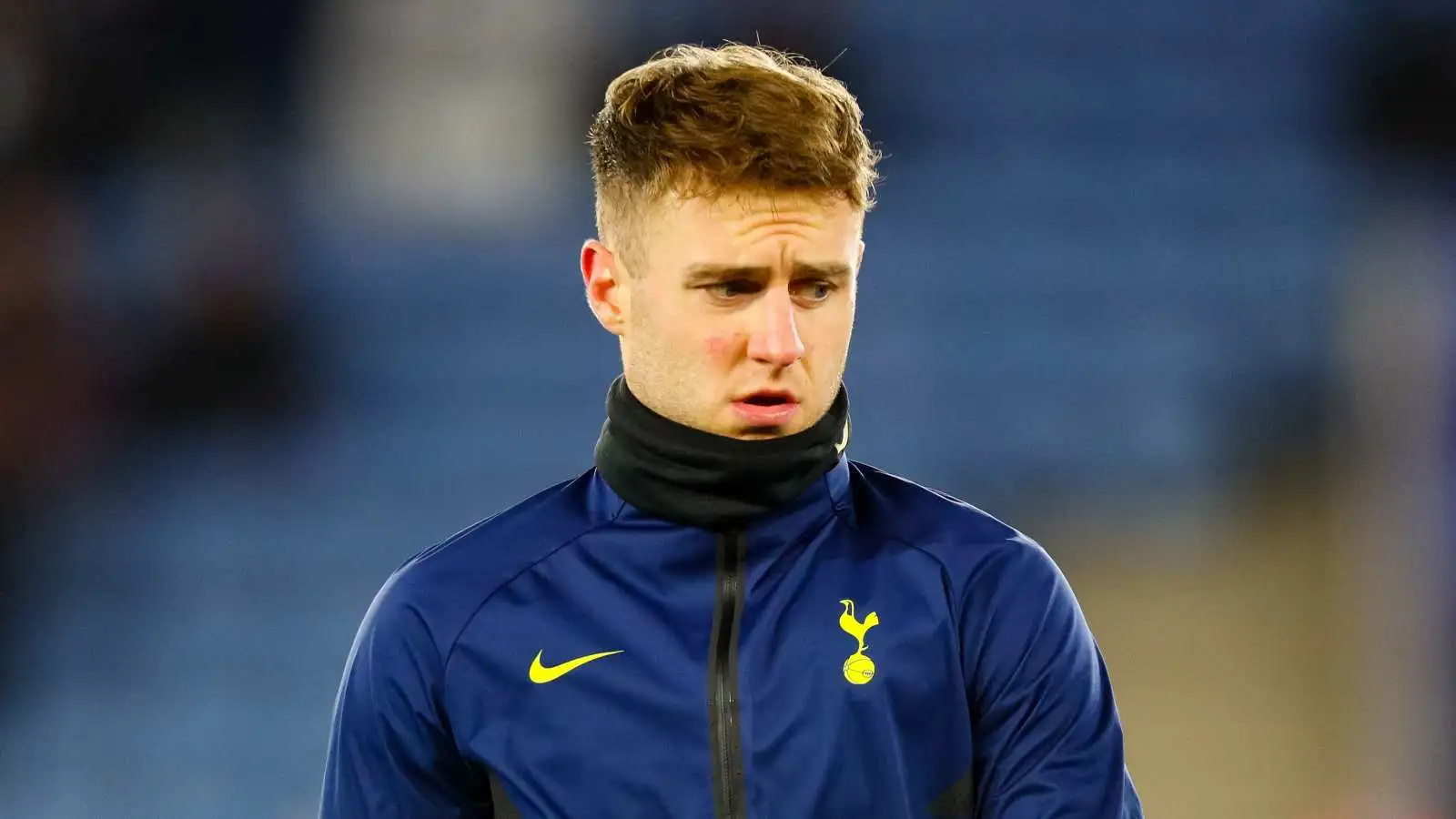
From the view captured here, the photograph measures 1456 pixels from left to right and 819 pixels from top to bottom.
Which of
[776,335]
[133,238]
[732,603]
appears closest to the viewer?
[776,335]

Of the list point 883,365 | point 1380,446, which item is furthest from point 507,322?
point 1380,446

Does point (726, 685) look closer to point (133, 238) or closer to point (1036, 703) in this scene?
point (1036, 703)

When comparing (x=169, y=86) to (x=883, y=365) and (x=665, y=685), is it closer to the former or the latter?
(x=883, y=365)

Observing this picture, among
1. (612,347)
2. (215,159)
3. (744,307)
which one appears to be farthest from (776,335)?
(215,159)

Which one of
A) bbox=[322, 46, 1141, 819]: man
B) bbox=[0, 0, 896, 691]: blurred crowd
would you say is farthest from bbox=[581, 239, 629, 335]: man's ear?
bbox=[0, 0, 896, 691]: blurred crowd

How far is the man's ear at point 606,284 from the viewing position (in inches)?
63.5

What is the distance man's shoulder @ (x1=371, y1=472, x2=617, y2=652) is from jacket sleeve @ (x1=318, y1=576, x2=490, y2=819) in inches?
0.5

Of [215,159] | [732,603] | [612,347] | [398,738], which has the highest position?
[215,159]

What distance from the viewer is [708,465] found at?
1.57 metres

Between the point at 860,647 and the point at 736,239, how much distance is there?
38 centimetres

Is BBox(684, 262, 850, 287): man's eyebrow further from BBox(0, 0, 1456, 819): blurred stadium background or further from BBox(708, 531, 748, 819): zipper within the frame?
BBox(0, 0, 1456, 819): blurred stadium background

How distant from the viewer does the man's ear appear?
161cm

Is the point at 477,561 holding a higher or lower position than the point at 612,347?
higher

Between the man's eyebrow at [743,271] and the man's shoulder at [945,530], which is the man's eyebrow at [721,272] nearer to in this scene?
the man's eyebrow at [743,271]
